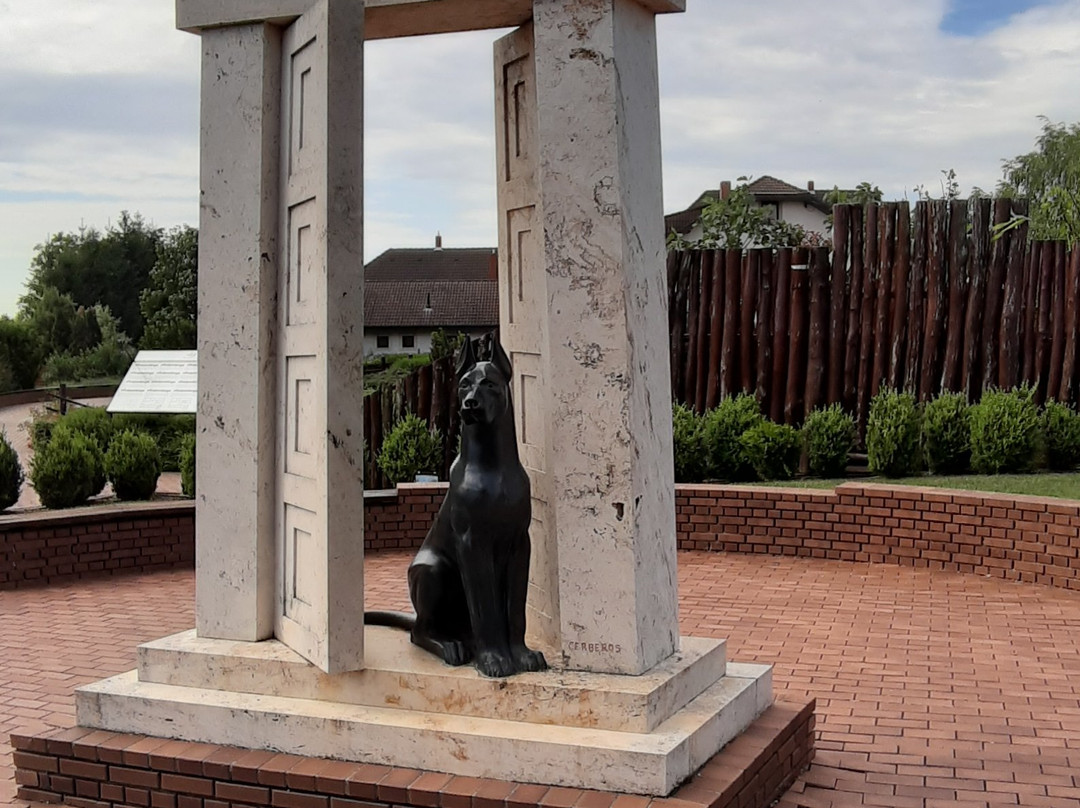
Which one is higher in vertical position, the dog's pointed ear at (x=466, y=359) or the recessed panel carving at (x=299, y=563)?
the dog's pointed ear at (x=466, y=359)

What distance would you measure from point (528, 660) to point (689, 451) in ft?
24.8

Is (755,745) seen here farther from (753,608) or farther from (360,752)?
(753,608)

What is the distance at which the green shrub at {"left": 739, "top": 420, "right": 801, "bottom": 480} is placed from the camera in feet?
39.3

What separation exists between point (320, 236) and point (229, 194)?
29.9 inches

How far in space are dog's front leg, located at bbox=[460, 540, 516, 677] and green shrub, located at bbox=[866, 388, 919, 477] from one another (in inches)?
311

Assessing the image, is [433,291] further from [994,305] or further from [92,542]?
[92,542]

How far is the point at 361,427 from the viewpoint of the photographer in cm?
464

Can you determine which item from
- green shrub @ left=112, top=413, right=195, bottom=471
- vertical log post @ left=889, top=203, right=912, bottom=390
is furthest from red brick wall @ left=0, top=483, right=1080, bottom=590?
green shrub @ left=112, top=413, right=195, bottom=471

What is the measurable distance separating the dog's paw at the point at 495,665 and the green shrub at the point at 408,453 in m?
7.56

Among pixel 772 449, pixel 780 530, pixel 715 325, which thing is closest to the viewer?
pixel 780 530

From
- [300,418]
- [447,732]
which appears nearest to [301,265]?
[300,418]

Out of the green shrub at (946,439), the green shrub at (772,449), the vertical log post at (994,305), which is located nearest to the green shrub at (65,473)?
the green shrub at (772,449)

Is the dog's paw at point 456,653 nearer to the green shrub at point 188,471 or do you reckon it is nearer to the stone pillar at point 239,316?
the stone pillar at point 239,316

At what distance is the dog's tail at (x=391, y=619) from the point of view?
5254mm
